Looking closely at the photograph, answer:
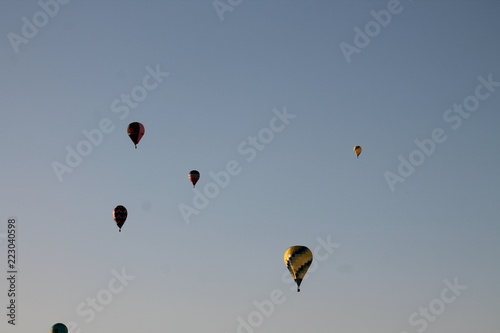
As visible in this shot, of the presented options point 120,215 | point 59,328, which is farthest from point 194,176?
point 59,328

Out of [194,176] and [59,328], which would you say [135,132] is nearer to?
[194,176]

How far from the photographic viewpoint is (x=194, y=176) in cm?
10600

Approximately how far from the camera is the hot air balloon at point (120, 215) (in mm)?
99000

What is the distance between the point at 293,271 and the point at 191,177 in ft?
59.6

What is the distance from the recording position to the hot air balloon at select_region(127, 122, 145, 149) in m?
95.9

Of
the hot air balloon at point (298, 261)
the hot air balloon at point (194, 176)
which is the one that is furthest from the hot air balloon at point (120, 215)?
the hot air balloon at point (298, 261)

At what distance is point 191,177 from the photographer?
105938mm

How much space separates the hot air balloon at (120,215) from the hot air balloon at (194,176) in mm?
8672

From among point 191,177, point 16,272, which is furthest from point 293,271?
point 16,272

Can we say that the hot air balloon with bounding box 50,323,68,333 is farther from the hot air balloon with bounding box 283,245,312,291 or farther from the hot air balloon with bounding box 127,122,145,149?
the hot air balloon with bounding box 283,245,312,291

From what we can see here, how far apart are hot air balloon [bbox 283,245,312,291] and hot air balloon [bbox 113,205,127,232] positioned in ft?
54.4

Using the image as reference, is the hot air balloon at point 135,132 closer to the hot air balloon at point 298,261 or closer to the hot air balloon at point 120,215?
the hot air balloon at point 120,215

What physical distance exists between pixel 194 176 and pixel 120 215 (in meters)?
10.1

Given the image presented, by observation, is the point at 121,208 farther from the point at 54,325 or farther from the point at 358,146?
the point at 358,146
